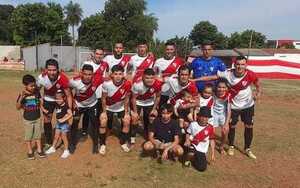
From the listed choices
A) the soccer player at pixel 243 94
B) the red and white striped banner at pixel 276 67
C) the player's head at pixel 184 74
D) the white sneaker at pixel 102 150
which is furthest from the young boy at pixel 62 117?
the red and white striped banner at pixel 276 67

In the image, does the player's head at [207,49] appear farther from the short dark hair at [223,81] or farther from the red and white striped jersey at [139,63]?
the red and white striped jersey at [139,63]

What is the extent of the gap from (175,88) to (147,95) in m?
0.61

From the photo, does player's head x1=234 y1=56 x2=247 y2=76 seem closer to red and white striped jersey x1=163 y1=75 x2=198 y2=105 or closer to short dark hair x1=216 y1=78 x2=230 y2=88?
short dark hair x1=216 y1=78 x2=230 y2=88

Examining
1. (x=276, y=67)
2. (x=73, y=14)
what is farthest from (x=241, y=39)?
(x=276, y=67)

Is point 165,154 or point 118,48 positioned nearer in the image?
point 165,154

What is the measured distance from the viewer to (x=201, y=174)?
7211mm

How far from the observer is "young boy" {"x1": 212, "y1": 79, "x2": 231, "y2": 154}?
827 cm

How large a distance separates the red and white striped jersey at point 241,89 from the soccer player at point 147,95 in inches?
55.5

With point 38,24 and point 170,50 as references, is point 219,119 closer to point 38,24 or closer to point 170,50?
point 170,50

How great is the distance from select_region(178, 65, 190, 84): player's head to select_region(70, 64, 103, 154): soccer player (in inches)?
66.7

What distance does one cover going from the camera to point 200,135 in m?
7.55

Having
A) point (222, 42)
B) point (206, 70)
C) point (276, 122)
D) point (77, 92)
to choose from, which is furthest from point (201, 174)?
point (222, 42)

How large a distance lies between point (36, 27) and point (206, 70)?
69.8m

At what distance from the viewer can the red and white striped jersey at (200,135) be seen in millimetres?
7523
